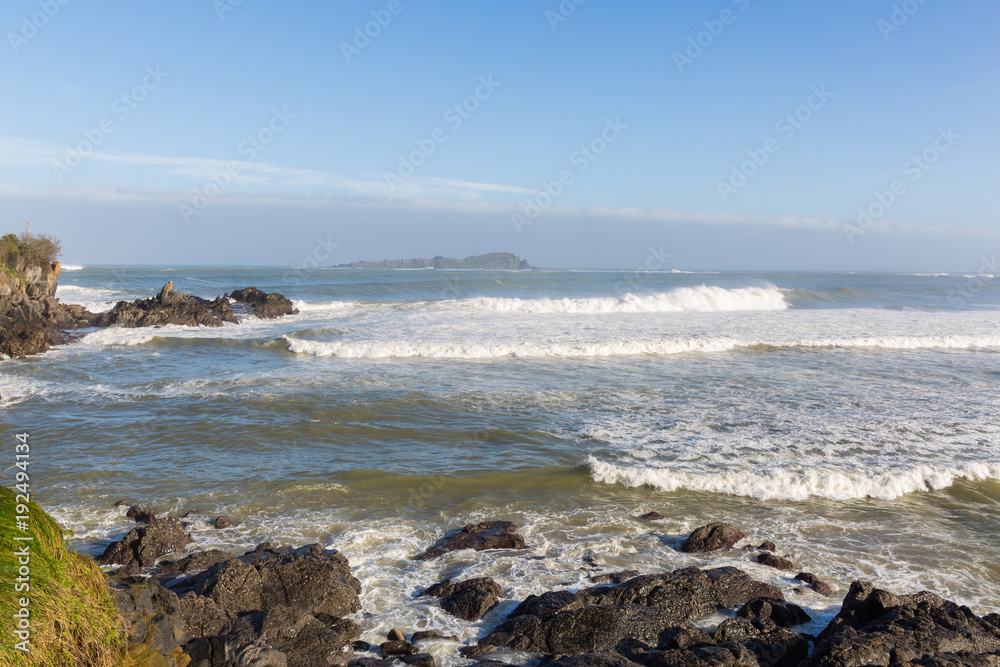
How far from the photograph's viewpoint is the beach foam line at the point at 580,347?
19.6 meters

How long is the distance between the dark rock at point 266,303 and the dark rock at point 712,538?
2735cm

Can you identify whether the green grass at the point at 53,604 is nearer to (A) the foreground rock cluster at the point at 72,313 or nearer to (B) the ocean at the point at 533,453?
(B) the ocean at the point at 533,453

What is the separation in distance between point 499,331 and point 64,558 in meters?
20.8

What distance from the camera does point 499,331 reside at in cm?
2405

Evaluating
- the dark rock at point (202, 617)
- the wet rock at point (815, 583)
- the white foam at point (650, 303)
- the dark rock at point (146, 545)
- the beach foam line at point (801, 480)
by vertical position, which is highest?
the white foam at point (650, 303)

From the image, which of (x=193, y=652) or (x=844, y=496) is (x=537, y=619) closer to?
(x=193, y=652)

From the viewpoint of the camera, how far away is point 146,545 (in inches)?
252

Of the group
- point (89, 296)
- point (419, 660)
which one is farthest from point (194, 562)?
point (89, 296)

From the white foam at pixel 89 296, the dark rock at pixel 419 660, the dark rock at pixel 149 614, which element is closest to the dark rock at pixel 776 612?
the dark rock at pixel 419 660

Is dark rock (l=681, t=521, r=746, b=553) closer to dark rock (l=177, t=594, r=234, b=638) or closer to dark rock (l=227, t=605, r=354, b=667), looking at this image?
dark rock (l=227, t=605, r=354, b=667)

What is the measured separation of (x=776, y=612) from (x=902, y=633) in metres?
0.94

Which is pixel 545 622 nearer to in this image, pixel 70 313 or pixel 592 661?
pixel 592 661

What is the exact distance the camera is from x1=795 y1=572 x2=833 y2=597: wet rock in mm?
5773

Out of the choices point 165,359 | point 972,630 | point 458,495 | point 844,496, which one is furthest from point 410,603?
point 165,359
